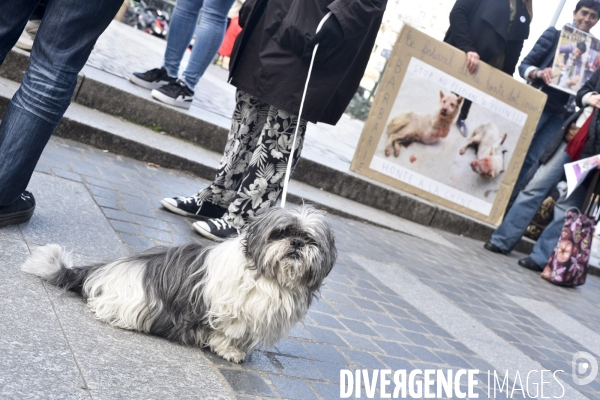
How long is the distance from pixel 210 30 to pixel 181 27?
1.64ft

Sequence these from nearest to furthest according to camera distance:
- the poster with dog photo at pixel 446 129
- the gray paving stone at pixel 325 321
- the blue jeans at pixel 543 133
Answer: the gray paving stone at pixel 325 321 < the poster with dog photo at pixel 446 129 < the blue jeans at pixel 543 133

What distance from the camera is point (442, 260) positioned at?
6.79m

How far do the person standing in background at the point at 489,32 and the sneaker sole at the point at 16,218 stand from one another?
5.67m

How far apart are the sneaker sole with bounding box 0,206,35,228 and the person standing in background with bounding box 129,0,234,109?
3291 mm

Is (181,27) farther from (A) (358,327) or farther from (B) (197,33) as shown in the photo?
(A) (358,327)

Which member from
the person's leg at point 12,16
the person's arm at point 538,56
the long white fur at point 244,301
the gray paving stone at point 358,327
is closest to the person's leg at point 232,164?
the gray paving stone at point 358,327

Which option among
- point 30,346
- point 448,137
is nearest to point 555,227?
point 448,137

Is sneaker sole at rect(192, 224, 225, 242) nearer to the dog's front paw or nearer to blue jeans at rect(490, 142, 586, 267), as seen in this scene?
the dog's front paw

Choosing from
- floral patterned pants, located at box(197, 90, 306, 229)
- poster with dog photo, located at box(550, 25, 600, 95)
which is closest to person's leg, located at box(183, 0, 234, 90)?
floral patterned pants, located at box(197, 90, 306, 229)

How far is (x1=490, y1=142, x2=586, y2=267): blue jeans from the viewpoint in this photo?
7.64 metres

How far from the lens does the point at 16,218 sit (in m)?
3.55

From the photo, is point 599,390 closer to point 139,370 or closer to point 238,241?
point 238,241

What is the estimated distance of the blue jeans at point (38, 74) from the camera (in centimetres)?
333

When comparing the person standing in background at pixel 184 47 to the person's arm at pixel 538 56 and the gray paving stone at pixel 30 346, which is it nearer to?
the gray paving stone at pixel 30 346
